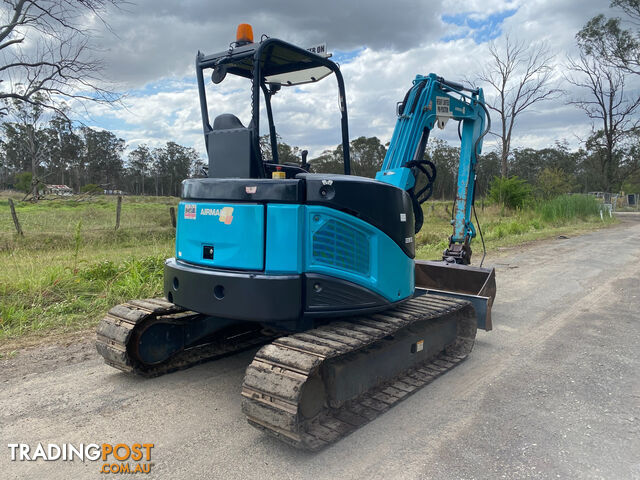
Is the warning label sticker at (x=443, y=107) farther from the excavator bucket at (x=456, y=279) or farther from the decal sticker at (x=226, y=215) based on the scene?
the decal sticker at (x=226, y=215)

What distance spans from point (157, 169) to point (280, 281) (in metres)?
79.7

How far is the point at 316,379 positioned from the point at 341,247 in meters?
0.93

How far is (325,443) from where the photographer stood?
3.01m

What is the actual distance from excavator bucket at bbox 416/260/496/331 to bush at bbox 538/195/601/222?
16.2m

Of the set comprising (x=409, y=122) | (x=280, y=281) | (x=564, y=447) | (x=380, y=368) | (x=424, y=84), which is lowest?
(x=564, y=447)

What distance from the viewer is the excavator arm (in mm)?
5387

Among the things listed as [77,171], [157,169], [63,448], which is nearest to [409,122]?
[63,448]

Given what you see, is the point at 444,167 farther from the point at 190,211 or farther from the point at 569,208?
the point at 190,211

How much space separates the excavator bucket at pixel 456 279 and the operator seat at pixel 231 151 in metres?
3.04

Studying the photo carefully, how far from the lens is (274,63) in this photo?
13.6 ft

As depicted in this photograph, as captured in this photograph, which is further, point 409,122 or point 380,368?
point 409,122

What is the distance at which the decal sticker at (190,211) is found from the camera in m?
3.54

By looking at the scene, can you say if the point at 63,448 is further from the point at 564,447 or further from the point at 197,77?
the point at 564,447

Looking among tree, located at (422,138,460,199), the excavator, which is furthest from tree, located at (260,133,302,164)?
tree, located at (422,138,460,199)
